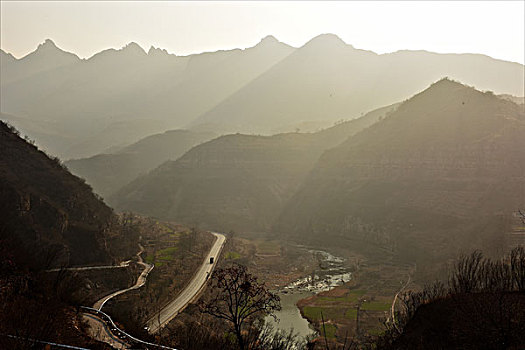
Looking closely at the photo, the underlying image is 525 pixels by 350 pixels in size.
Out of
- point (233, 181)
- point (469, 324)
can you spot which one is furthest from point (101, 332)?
point (233, 181)

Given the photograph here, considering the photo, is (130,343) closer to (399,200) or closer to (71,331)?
(71,331)

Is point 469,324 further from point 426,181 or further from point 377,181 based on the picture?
point 377,181

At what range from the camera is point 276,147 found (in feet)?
577

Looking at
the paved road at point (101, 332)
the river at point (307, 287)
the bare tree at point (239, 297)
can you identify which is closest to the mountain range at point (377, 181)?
the river at point (307, 287)

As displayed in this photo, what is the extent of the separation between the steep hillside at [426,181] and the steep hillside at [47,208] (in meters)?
60.2

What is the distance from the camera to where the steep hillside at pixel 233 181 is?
144 meters

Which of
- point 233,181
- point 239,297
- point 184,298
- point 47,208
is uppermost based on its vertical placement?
point 233,181

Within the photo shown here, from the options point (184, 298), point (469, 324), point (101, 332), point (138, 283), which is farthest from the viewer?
point (184, 298)

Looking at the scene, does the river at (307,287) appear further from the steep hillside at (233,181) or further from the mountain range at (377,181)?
the steep hillside at (233,181)

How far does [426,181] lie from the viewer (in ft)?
348

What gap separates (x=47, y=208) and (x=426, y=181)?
81954 millimetres

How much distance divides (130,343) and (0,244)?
12485 millimetres

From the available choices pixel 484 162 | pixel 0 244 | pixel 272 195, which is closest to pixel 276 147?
pixel 272 195

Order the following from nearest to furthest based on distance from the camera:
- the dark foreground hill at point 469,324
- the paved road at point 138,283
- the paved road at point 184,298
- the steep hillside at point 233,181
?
the dark foreground hill at point 469,324
the paved road at point 138,283
the paved road at point 184,298
the steep hillside at point 233,181
